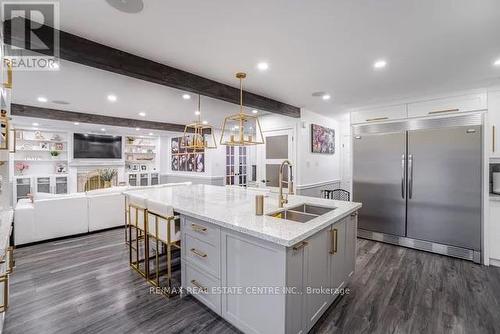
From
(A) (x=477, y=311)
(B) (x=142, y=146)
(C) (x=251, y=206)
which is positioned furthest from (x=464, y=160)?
(B) (x=142, y=146)

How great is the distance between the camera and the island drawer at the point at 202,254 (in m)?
1.97

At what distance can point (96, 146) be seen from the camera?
25.6 ft

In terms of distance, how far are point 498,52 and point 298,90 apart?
2116mm

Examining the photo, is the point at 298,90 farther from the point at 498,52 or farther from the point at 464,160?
the point at 464,160

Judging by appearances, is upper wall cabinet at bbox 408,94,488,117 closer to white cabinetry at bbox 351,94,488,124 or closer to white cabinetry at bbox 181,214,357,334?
white cabinetry at bbox 351,94,488,124

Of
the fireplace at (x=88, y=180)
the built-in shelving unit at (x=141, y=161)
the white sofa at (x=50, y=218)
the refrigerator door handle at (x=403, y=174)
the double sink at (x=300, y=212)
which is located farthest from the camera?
the built-in shelving unit at (x=141, y=161)

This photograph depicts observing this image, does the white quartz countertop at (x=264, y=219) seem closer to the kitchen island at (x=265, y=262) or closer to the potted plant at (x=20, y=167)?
the kitchen island at (x=265, y=262)

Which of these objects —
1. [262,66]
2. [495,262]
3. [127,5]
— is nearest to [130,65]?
[127,5]

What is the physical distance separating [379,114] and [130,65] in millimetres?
3870

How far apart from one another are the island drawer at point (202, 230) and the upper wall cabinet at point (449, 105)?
366 centimetres

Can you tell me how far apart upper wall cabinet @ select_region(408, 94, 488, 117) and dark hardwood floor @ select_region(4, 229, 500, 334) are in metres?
2.18

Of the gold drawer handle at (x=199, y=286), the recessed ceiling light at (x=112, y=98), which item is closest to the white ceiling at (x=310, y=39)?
the recessed ceiling light at (x=112, y=98)

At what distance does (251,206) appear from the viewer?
2.44 m

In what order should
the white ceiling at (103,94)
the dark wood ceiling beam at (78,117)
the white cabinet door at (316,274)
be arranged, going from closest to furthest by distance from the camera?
the white cabinet door at (316,274), the white ceiling at (103,94), the dark wood ceiling beam at (78,117)
